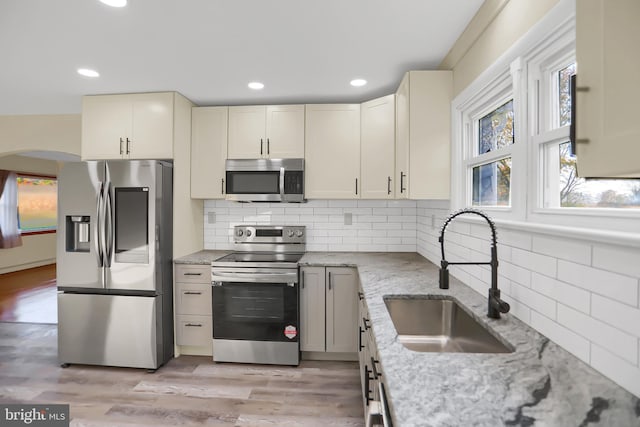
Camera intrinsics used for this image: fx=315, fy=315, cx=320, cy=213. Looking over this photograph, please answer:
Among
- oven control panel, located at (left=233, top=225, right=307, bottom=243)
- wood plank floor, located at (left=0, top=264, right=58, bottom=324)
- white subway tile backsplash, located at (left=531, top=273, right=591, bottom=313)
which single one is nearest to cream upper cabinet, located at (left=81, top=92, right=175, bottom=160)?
oven control panel, located at (left=233, top=225, right=307, bottom=243)

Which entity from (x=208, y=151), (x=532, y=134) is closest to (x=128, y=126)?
(x=208, y=151)

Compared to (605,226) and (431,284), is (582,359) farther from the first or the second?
(431,284)

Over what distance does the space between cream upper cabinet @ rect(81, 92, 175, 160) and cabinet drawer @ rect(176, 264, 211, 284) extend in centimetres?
103

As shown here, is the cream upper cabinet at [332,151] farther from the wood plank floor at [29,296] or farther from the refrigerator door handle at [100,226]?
the wood plank floor at [29,296]

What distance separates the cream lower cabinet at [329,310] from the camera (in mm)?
2807

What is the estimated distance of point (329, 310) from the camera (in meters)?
2.83

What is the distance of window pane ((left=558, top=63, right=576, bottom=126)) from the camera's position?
1239 mm

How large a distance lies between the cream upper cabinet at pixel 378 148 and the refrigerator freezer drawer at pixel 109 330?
2.15 m

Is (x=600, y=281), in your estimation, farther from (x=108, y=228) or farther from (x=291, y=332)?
(x=108, y=228)

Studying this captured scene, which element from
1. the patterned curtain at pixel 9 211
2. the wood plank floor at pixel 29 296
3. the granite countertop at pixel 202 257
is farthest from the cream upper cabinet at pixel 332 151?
the patterned curtain at pixel 9 211

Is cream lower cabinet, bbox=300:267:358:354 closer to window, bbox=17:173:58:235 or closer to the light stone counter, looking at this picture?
the light stone counter

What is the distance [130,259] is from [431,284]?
2416 mm

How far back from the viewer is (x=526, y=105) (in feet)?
4.59

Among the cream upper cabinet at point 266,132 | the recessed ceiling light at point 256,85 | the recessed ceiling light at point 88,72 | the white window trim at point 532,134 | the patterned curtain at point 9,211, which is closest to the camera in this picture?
the white window trim at point 532,134
